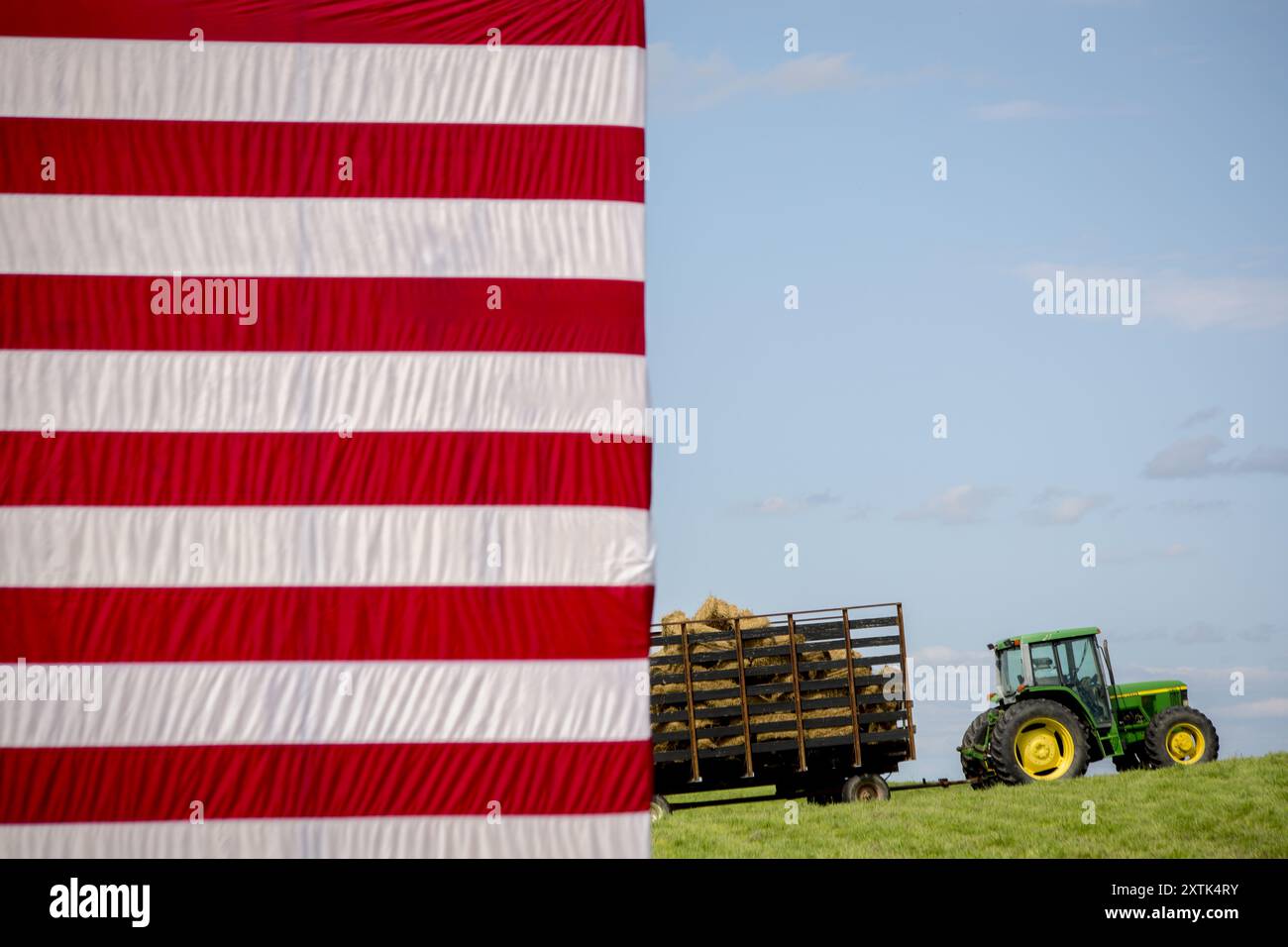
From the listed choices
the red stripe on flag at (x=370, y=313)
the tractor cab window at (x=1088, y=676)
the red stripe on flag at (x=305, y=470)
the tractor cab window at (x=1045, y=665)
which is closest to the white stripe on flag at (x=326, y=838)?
the red stripe on flag at (x=305, y=470)

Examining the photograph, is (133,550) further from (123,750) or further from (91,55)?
(91,55)

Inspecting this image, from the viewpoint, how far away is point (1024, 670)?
1834 centimetres

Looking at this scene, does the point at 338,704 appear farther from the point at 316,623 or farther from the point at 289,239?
the point at 289,239

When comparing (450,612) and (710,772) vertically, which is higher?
(450,612)

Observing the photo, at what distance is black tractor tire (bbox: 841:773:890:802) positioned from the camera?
17.8 metres

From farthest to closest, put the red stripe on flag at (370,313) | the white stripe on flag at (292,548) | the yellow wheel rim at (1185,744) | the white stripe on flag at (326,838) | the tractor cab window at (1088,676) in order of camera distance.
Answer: the yellow wheel rim at (1185,744)
the tractor cab window at (1088,676)
the red stripe on flag at (370,313)
the white stripe on flag at (292,548)
the white stripe on flag at (326,838)

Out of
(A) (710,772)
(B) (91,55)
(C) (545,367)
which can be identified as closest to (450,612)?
(C) (545,367)

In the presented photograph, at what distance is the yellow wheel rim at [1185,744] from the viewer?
18500mm

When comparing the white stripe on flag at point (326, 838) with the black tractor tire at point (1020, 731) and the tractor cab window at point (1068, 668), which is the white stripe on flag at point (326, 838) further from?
the tractor cab window at point (1068, 668)

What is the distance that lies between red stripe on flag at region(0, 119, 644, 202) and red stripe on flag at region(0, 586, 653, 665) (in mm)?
1531

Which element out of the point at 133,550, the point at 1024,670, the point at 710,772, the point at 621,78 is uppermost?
the point at 621,78

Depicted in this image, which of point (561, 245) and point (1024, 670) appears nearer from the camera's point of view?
point (561, 245)

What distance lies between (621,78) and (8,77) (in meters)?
2.38

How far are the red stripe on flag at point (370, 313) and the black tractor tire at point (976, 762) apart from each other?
15.1 metres
